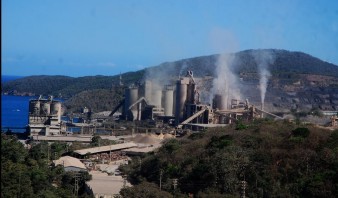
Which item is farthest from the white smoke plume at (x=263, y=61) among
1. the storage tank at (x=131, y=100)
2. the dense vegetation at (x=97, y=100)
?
the storage tank at (x=131, y=100)

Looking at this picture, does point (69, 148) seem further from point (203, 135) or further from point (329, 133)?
point (329, 133)

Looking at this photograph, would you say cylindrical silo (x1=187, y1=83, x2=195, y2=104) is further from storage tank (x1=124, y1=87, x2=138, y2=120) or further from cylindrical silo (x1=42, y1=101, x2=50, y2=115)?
cylindrical silo (x1=42, y1=101, x2=50, y2=115)

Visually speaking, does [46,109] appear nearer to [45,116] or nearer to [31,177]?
[45,116]

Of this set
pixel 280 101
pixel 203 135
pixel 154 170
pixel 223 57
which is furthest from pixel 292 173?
pixel 223 57

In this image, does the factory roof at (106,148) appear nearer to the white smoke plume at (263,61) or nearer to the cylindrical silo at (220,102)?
the cylindrical silo at (220,102)

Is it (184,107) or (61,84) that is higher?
(61,84)

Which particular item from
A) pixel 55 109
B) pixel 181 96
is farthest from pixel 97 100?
pixel 55 109
